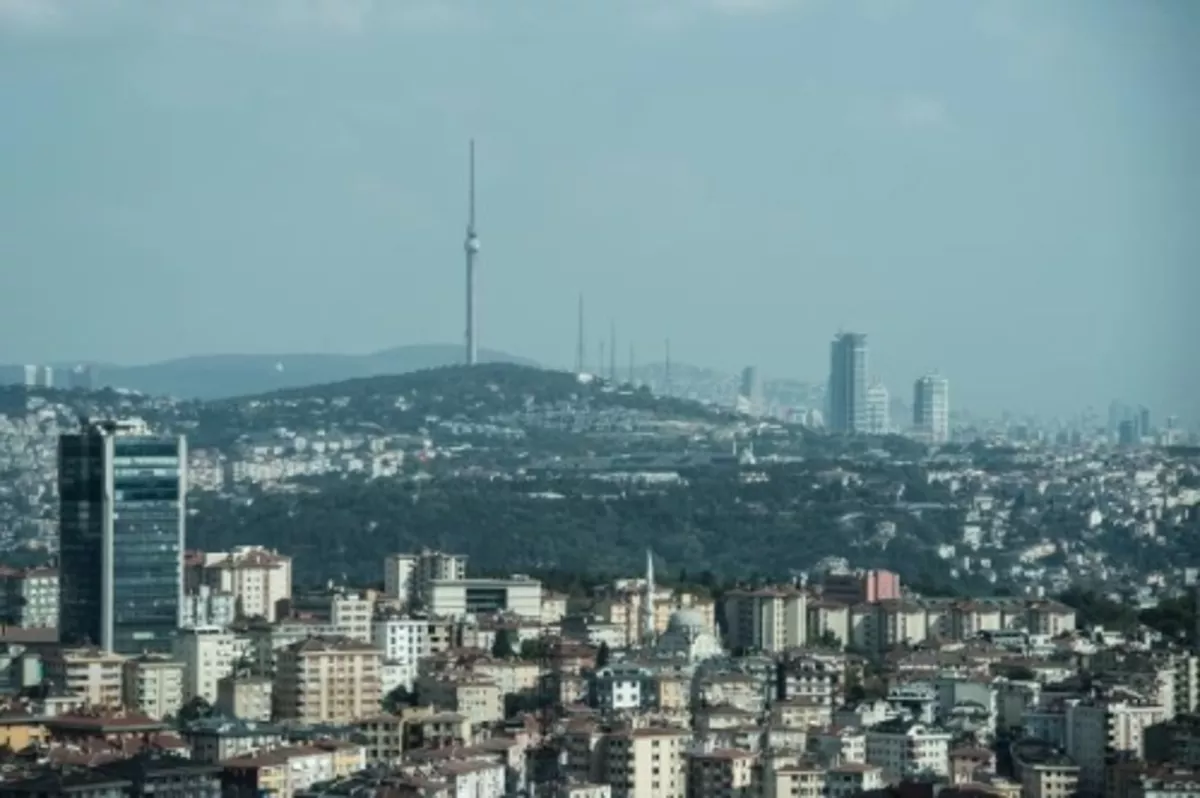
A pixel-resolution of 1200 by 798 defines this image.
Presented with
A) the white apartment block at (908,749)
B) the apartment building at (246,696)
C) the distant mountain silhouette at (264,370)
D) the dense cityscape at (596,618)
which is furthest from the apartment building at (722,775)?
the distant mountain silhouette at (264,370)

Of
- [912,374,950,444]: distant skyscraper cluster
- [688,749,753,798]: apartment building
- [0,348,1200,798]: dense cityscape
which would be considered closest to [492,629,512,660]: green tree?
[0,348,1200,798]: dense cityscape

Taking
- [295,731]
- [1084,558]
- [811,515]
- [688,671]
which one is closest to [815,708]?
[688,671]

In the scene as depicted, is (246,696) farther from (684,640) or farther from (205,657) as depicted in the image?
(684,640)

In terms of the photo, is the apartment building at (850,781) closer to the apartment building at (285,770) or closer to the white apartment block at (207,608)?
the apartment building at (285,770)

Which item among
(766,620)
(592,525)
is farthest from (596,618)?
(592,525)

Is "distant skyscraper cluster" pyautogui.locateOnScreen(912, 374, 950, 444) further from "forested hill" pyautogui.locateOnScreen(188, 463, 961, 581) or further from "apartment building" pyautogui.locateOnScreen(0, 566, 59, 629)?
"apartment building" pyautogui.locateOnScreen(0, 566, 59, 629)

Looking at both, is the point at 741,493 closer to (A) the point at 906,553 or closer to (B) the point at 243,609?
(A) the point at 906,553
